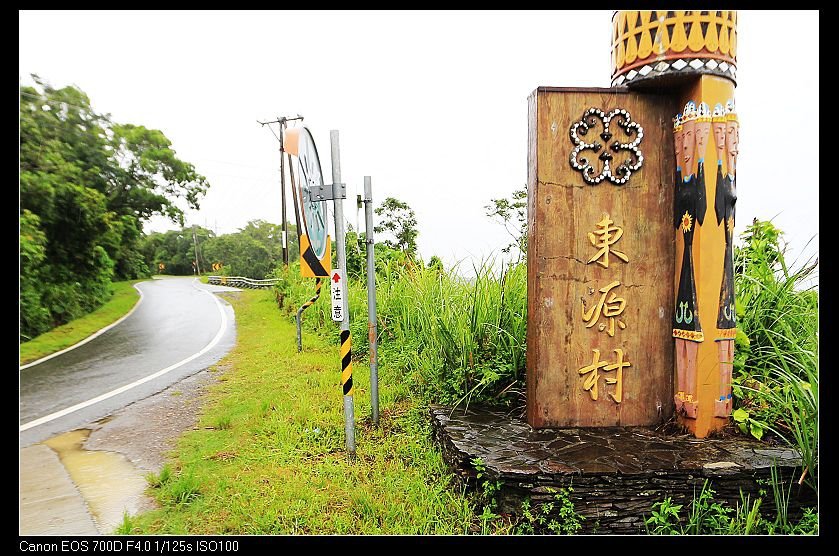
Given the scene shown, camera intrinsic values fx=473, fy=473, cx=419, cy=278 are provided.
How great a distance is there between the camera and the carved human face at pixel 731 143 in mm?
2846

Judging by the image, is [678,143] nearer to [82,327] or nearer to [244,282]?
[82,327]

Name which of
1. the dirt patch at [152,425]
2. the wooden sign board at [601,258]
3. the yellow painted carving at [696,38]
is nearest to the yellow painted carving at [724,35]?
the yellow painted carving at [696,38]

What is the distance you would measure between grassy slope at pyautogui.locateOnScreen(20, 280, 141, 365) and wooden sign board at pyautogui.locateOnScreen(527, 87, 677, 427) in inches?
95.0

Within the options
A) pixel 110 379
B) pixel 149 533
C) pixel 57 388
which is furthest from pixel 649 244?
pixel 110 379

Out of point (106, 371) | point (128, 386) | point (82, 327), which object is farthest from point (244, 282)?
point (82, 327)

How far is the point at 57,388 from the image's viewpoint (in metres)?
2.61

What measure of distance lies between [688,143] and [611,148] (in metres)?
0.44

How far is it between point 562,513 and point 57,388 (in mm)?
2812

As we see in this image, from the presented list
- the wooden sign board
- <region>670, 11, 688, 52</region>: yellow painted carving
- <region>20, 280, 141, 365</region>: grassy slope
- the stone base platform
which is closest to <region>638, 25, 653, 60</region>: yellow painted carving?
<region>670, 11, 688, 52</region>: yellow painted carving

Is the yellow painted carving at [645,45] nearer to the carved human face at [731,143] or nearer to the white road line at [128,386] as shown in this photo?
the carved human face at [731,143]

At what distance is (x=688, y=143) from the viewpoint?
289 cm

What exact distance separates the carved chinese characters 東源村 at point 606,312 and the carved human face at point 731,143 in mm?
718
